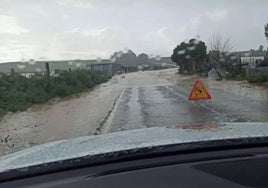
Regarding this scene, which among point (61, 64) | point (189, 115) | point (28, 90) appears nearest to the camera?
point (189, 115)

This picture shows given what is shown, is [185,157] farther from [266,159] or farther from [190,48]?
[190,48]

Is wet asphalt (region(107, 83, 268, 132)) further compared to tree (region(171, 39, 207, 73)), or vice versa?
tree (region(171, 39, 207, 73))

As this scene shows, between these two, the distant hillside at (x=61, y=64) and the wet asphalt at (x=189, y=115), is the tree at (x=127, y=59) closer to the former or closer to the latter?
the distant hillside at (x=61, y=64)

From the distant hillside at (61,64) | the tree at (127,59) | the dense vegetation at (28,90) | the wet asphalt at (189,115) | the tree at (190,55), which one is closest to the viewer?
the wet asphalt at (189,115)

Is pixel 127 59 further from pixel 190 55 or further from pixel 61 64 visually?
pixel 61 64

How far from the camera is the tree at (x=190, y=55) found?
73.6m

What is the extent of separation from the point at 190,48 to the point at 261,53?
8892 mm

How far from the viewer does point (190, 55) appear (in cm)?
7769

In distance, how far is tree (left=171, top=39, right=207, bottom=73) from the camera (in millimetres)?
73625

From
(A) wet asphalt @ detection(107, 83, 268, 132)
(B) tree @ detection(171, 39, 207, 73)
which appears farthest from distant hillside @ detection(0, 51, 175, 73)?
(A) wet asphalt @ detection(107, 83, 268, 132)

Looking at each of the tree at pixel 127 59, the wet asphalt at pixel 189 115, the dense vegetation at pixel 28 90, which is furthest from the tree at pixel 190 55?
the wet asphalt at pixel 189 115

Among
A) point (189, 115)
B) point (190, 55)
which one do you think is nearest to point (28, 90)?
point (189, 115)

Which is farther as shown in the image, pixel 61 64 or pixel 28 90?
pixel 61 64

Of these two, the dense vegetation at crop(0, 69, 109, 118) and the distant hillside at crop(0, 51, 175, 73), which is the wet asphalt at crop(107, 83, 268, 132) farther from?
the distant hillside at crop(0, 51, 175, 73)
